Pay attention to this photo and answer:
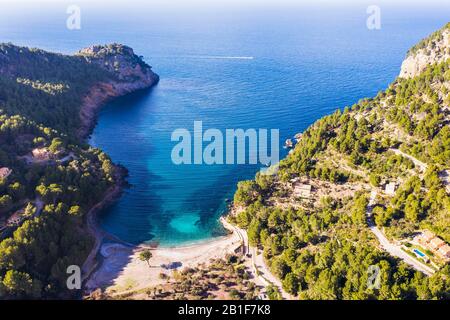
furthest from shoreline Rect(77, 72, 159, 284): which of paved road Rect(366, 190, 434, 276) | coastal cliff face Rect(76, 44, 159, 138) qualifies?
paved road Rect(366, 190, 434, 276)

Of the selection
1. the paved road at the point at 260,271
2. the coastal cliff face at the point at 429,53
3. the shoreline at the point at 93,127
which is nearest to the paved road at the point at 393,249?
the paved road at the point at 260,271

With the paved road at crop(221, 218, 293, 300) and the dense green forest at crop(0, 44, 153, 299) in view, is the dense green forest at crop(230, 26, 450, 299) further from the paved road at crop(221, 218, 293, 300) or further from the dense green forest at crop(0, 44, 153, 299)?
the dense green forest at crop(0, 44, 153, 299)

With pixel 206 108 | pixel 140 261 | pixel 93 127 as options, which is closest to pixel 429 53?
pixel 206 108

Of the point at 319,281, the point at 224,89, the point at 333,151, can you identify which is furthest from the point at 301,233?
the point at 224,89

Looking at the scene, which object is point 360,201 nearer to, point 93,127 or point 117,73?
point 93,127

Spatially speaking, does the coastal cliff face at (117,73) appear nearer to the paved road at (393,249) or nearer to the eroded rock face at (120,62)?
the eroded rock face at (120,62)
